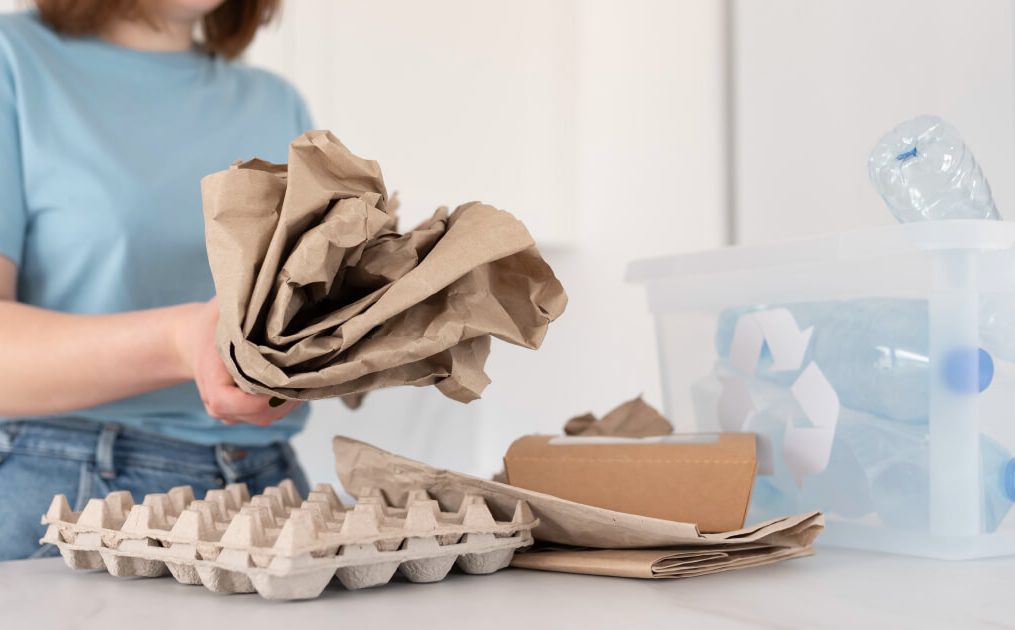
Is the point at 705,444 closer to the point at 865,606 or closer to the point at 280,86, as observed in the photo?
the point at 865,606

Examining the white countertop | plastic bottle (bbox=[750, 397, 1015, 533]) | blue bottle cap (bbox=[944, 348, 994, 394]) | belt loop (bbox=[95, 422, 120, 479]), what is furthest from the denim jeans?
blue bottle cap (bbox=[944, 348, 994, 394])

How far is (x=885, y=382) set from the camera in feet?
2.26

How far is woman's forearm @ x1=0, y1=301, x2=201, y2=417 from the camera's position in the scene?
720mm

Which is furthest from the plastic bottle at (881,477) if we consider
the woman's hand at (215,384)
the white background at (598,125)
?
the white background at (598,125)

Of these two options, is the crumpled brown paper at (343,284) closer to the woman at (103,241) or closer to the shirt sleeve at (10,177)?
the woman at (103,241)

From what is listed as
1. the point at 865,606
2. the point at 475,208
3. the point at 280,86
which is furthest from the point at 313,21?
the point at 865,606

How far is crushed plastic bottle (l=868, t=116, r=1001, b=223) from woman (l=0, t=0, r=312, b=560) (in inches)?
22.3

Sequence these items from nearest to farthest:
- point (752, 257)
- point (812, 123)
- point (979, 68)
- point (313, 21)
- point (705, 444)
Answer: point (705, 444)
point (752, 257)
point (979, 68)
point (812, 123)
point (313, 21)

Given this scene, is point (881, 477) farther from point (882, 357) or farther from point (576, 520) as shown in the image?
point (576, 520)

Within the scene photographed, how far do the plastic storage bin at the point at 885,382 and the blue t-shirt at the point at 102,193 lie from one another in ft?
1.60

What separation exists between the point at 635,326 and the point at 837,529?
1.20 m

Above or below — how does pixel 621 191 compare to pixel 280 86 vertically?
below

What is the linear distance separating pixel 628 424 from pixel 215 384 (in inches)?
13.9

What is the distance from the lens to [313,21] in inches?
72.0
